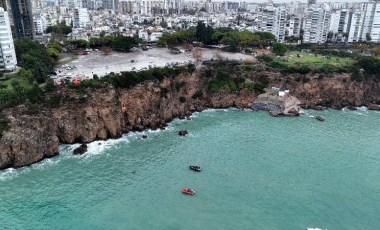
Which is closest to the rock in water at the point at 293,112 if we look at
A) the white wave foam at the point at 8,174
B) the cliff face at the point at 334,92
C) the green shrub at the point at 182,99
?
the cliff face at the point at 334,92

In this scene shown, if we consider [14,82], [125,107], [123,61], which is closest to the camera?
[14,82]

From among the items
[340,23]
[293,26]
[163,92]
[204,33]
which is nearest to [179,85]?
[163,92]

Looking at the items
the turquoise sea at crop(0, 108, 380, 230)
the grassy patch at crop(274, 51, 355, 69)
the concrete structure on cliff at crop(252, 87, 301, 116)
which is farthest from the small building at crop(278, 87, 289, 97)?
the grassy patch at crop(274, 51, 355, 69)

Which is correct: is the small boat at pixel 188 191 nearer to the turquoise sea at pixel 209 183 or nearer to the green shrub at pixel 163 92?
the turquoise sea at pixel 209 183

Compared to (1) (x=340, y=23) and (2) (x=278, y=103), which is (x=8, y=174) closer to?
(2) (x=278, y=103)

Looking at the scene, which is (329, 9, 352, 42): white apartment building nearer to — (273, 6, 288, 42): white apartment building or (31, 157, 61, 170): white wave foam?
(273, 6, 288, 42): white apartment building

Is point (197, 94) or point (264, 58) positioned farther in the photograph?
Result: point (264, 58)
